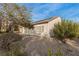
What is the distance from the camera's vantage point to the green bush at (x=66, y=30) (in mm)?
1721

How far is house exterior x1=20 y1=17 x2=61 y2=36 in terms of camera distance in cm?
171

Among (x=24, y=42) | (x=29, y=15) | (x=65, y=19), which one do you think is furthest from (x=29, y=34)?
(x=65, y=19)

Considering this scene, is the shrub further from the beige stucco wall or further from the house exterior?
the beige stucco wall

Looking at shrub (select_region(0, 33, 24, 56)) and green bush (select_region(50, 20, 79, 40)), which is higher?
green bush (select_region(50, 20, 79, 40))

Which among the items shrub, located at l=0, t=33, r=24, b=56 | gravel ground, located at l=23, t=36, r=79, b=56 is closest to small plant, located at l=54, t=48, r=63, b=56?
gravel ground, located at l=23, t=36, r=79, b=56

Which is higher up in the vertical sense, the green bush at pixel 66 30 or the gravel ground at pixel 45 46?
the green bush at pixel 66 30

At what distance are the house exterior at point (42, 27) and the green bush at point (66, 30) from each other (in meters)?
0.05

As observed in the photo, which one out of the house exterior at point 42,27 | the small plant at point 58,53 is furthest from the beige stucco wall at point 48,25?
the small plant at point 58,53

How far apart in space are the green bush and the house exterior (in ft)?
0.17

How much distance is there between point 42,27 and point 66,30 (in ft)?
0.96

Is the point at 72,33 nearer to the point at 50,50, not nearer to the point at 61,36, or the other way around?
the point at 61,36

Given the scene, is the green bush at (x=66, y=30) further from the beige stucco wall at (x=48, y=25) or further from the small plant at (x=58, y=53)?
the small plant at (x=58, y=53)

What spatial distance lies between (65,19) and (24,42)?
57 cm

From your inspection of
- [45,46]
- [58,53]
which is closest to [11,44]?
[45,46]
